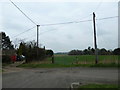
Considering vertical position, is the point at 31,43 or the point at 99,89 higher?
the point at 31,43

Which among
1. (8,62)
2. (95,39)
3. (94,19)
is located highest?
(94,19)

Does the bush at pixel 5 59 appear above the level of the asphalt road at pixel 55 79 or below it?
above

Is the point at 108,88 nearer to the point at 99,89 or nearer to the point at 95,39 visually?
the point at 99,89

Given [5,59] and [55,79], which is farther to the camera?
[5,59]

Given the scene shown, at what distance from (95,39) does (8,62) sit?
18.6m

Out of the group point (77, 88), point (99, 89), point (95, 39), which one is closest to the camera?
point (99, 89)

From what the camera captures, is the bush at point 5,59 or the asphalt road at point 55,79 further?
the bush at point 5,59

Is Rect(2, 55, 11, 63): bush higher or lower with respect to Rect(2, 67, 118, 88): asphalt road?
higher

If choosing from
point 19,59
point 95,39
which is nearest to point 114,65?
point 95,39

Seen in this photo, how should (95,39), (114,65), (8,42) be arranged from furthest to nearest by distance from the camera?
(8,42), (95,39), (114,65)

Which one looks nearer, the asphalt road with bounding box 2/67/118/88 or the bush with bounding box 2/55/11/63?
the asphalt road with bounding box 2/67/118/88

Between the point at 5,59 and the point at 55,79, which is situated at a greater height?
the point at 5,59

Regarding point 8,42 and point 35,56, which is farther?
point 8,42

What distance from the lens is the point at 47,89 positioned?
413 inches
